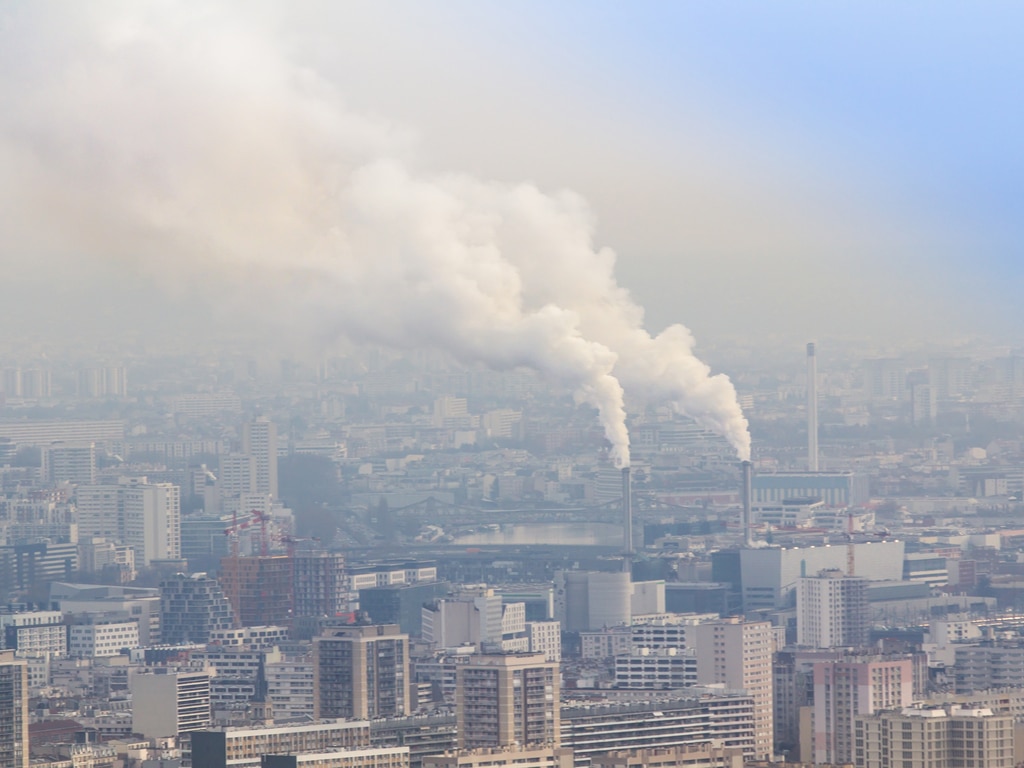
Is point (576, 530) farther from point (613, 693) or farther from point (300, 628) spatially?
point (613, 693)

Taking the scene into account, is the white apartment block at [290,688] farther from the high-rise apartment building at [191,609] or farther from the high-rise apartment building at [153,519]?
the high-rise apartment building at [153,519]

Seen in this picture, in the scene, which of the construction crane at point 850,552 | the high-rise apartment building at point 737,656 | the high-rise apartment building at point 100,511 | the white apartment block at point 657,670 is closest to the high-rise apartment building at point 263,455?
the high-rise apartment building at point 100,511

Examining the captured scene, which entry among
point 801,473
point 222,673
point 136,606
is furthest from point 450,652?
point 801,473

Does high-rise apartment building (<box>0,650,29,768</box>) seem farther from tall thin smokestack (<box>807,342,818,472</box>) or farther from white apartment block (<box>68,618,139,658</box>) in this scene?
tall thin smokestack (<box>807,342,818,472</box>)

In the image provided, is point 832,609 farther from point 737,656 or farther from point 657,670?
point 737,656

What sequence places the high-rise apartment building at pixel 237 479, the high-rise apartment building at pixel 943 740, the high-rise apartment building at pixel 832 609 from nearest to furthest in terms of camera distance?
the high-rise apartment building at pixel 943 740, the high-rise apartment building at pixel 832 609, the high-rise apartment building at pixel 237 479

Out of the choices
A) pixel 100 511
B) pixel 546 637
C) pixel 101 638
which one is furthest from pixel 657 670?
pixel 100 511
